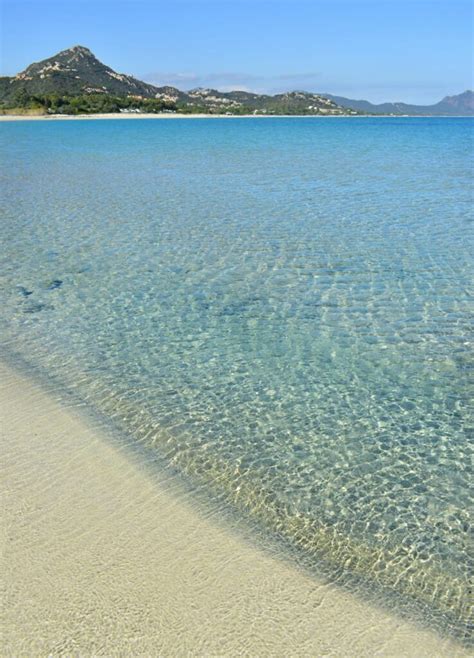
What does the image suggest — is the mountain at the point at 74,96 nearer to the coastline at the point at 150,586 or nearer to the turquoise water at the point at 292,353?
the turquoise water at the point at 292,353

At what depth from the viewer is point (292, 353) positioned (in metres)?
8.30

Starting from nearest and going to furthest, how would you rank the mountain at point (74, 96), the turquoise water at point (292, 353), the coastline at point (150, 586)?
1. the coastline at point (150, 586)
2. the turquoise water at point (292, 353)
3. the mountain at point (74, 96)

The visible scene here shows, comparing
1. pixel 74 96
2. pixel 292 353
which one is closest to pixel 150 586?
pixel 292 353

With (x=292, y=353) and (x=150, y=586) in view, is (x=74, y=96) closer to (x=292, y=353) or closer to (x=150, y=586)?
(x=292, y=353)

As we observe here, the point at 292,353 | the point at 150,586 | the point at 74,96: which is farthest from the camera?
the point at 74,96

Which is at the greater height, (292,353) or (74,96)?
(292,353)

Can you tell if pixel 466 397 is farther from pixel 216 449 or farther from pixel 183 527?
pixel 183 527

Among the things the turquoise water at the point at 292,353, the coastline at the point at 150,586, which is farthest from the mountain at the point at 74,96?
the coastline at the point at 150,586

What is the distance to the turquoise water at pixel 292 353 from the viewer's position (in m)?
5.19

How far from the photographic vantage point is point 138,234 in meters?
15.7

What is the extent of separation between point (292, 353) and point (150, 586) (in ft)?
14.4

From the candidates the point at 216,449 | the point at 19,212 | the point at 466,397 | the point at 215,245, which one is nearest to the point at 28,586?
the point at 216,449

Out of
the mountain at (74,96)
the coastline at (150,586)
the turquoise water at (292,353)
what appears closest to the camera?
the coastline at (150,586)

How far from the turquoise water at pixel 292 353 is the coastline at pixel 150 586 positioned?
0.33m
